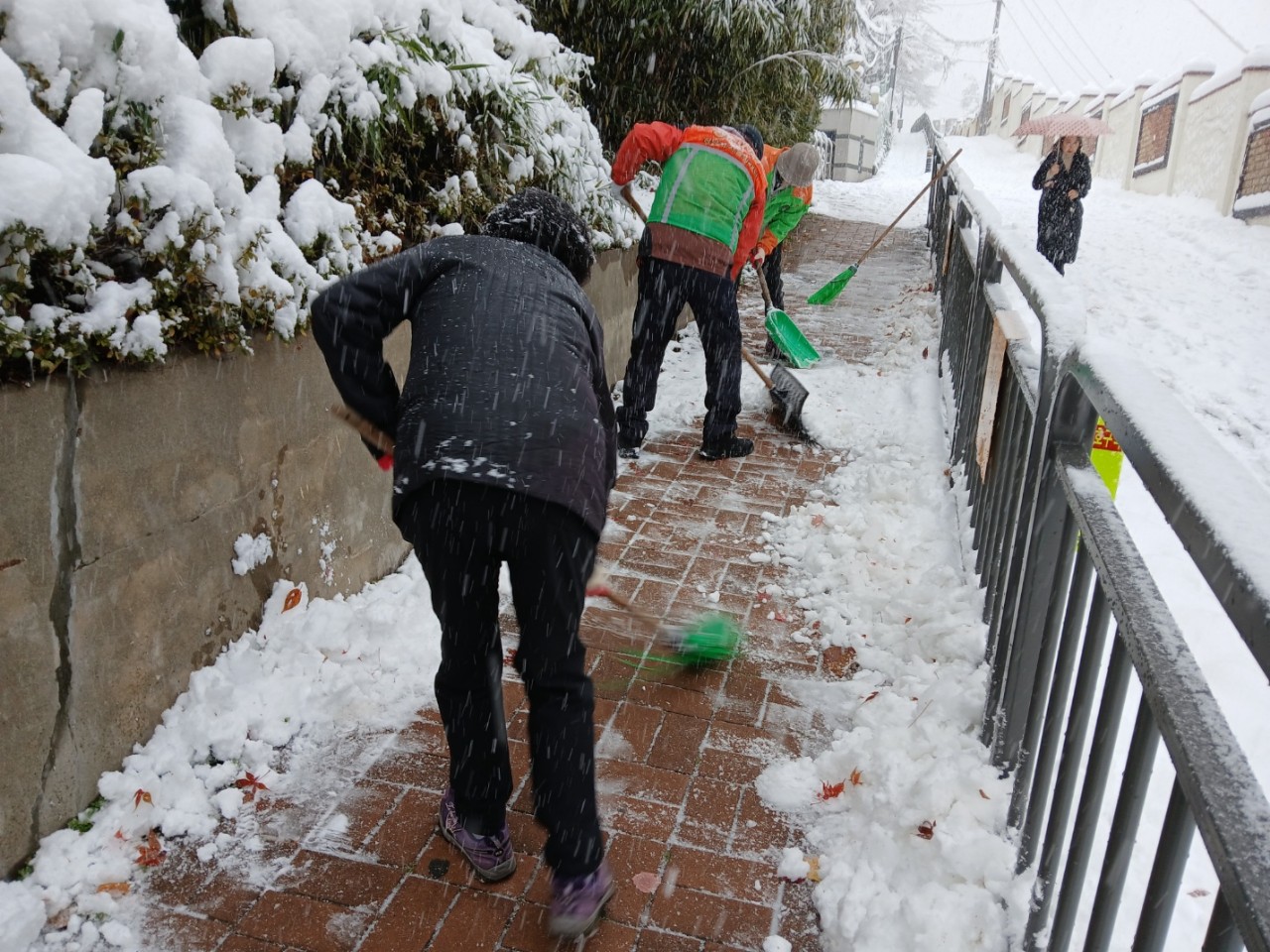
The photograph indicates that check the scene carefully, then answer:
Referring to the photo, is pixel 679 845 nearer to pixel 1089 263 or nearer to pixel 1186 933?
pixel 1186 933

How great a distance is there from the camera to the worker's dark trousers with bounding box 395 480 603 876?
78.2 inches

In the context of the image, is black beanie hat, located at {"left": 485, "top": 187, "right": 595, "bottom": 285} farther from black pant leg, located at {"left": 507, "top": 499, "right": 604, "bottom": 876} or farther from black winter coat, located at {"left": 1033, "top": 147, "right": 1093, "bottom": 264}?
black winter coat, located at {"left": 1033, "top": 147, "right": 1093, "bottom": 264}

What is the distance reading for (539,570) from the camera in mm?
2021

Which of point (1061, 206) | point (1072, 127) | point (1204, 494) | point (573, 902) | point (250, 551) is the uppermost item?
point (1072, 127)

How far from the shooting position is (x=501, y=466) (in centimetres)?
193

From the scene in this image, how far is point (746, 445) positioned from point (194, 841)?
3.73 m

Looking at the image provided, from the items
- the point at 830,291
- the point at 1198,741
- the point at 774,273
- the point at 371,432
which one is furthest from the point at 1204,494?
the point at 830,291

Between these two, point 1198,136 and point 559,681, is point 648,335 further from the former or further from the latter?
point 1198,136

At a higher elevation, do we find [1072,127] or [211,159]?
[1072,127]

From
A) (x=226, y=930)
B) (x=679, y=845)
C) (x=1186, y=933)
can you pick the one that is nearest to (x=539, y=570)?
(x=679, y=845)

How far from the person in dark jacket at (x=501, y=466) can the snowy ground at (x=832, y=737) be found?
0.64 meters

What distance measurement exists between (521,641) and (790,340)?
5.31 m

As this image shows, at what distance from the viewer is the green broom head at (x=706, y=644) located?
11.0 feet

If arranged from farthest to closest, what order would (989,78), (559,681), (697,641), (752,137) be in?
1. (989,78)
2. (752,137)
3. (697,641)
4. (559,681)
